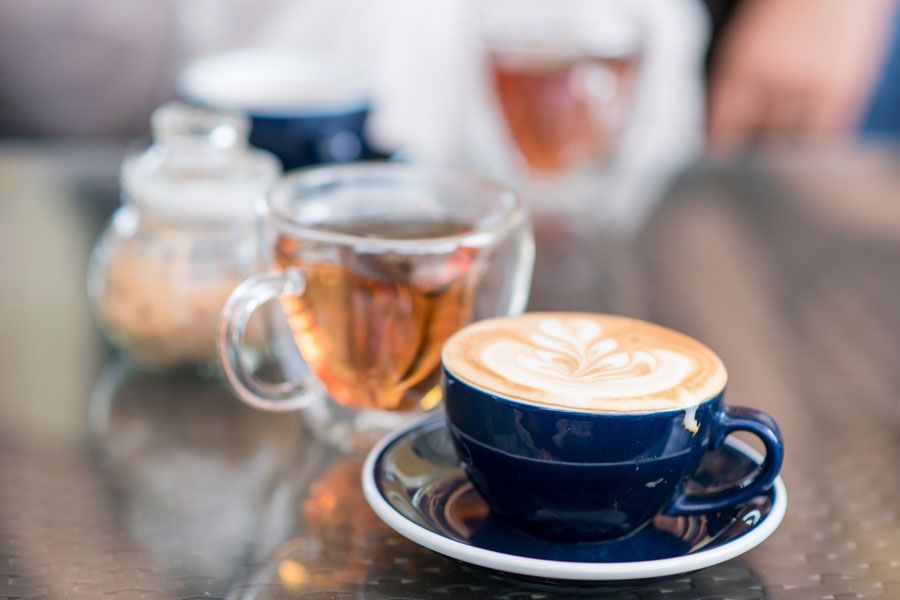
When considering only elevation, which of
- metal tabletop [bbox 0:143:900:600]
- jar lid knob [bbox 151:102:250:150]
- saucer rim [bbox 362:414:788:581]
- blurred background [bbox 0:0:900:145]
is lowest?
blurred background [bbox 0:0:900:145]

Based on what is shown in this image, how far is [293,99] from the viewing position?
0.79m

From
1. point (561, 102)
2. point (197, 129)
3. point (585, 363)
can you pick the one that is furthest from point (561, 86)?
point (585, 363)

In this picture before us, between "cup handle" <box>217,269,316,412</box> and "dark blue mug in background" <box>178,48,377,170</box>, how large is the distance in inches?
8.7

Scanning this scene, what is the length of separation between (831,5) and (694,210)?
2.23ft

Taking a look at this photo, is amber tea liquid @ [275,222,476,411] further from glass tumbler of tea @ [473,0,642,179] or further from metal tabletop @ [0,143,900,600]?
glass tumbler of tea @ [473,0,642,179]

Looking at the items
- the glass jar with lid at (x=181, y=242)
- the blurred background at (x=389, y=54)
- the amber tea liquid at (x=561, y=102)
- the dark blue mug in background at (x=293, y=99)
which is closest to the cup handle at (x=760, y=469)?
the glass jar with lid at (x=181, y=242)

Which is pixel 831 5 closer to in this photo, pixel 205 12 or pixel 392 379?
pixel 205 12

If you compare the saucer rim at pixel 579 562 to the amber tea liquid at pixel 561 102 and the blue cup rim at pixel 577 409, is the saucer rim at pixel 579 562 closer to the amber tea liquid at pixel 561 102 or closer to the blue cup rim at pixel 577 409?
the blue cup rim at pixel 577 409

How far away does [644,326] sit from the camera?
1.53 feet

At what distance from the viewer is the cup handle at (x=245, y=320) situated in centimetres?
49

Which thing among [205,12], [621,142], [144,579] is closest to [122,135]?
[205,12]

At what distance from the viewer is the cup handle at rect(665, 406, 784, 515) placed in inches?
16.4

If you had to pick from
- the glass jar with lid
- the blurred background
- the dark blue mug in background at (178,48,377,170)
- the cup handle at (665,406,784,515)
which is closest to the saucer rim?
the cup handle at (665,406,784,515)

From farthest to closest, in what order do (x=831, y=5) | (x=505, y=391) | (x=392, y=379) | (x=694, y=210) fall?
(x=831, y=5) → (x=694, y=210) → (x=392, y=379) → (x=505, y=391)
